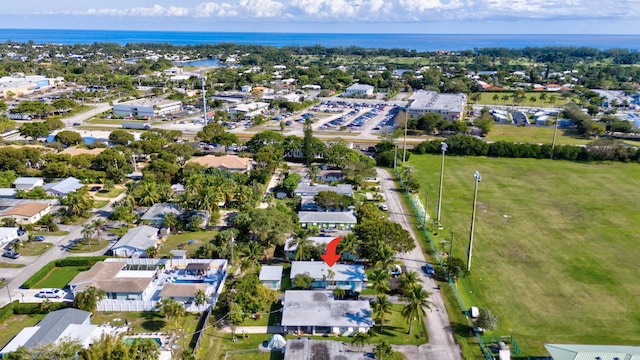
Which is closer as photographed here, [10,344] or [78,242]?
[10,344]

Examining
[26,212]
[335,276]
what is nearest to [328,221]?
[335,276]

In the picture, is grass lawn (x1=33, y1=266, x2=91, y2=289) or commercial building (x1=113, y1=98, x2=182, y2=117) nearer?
grass lawn (x1=33, y1=266, x2=91, y2=289)

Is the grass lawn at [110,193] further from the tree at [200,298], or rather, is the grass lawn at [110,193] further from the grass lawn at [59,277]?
the tree at [200,298]

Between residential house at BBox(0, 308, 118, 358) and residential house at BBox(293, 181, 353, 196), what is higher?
residential house at BBox(293, 181, 353, 196)

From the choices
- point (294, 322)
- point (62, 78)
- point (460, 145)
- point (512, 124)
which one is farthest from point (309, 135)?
point (62, 78)

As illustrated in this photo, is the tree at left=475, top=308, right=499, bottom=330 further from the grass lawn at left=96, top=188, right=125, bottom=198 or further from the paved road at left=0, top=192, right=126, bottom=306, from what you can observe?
the grass lawn at left=96, top=188, right=125, bottom=198

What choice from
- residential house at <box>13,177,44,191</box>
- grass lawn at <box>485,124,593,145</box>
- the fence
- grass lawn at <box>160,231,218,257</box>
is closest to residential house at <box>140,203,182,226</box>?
grass lawn at <box>160,231,218,257</box>

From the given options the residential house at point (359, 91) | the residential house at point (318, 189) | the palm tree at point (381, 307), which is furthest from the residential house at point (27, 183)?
the residential house at point (359, 91)

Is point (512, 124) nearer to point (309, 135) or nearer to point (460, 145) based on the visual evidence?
point (460, 145)
